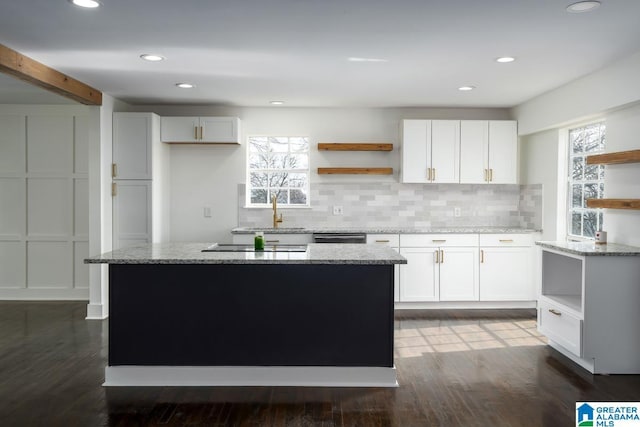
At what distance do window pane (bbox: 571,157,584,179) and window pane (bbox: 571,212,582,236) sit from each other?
39cm

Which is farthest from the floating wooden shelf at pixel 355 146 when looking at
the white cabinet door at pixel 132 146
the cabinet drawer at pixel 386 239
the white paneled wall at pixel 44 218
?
the white paneled wall at pixel 44 218

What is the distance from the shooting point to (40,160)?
6.04 meters

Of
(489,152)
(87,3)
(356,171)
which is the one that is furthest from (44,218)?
(489,152)

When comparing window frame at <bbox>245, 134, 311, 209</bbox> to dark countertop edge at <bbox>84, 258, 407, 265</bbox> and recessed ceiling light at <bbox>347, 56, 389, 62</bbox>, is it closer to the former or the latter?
recessed ceiling light at <bbox>347, 56, 389, 62</bbox>

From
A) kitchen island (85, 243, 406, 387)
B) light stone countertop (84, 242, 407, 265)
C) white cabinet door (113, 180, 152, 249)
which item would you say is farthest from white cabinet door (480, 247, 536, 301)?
white cabinet door (113, 180, 152, 249)

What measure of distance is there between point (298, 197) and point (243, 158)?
82 centimetres

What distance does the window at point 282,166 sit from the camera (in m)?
6.16

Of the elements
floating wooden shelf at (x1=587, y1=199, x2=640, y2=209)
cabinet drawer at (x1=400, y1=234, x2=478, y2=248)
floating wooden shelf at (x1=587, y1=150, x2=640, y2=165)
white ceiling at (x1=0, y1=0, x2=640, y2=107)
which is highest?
white ceiling at (x1=0, y1=0, x2=640, y2=107)

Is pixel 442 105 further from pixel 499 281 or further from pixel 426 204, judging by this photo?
pixel 499 281

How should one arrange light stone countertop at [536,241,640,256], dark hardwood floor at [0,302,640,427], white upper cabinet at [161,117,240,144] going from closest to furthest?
1. dark hardwood floor at [0,302,640,427]
2. light stone countertop at [536,241,640,256]
3. white upper cabinet at [161,117,240,144]

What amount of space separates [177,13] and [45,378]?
2640 mm

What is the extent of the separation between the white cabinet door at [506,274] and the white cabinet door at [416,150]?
1120 millimetres

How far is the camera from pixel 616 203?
4.00 m

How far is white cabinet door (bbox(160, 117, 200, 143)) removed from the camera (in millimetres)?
5715
